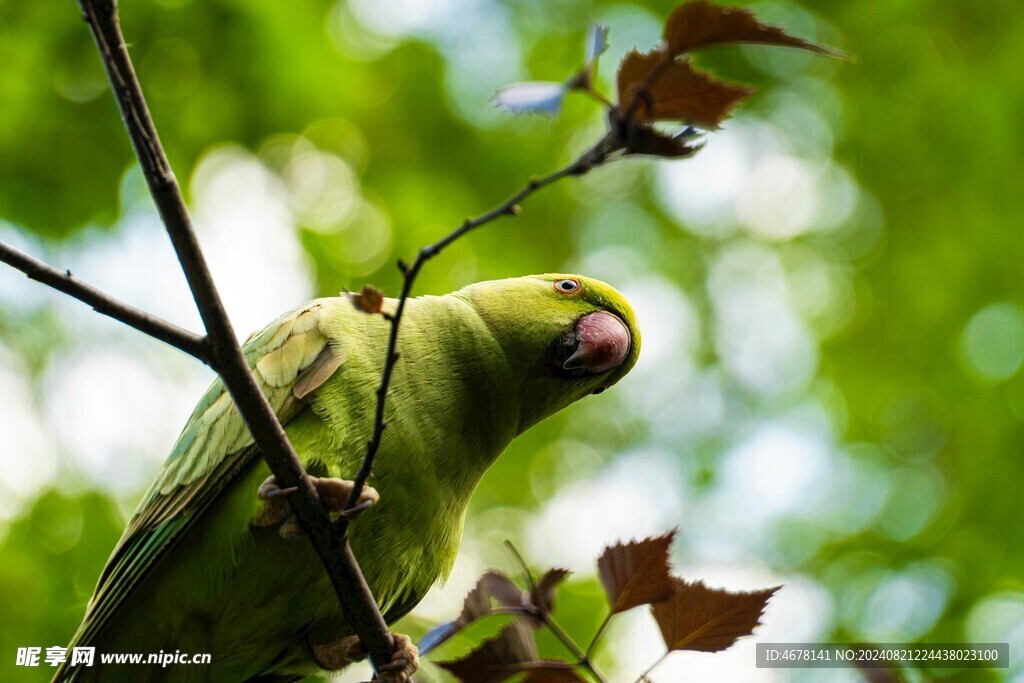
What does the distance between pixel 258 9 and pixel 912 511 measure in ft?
21.4

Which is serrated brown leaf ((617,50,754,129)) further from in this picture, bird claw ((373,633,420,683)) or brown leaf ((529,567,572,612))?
bird claw ((373,633,420,683))

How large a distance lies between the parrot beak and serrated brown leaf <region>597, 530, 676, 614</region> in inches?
55.5

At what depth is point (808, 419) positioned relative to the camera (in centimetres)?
826

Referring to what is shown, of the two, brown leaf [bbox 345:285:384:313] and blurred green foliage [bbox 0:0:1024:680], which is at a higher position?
blurred green foliage [bbox 0:0:1024:680]

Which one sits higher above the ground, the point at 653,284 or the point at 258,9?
the point at 258,9

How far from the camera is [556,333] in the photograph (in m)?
3.50

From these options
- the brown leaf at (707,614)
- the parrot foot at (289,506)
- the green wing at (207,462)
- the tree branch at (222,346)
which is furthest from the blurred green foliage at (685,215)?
the brown leaf at (707,614)

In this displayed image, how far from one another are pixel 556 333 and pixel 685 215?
19.0ft

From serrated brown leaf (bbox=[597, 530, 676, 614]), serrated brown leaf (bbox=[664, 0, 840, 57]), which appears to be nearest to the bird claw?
serrated brown leaf (bbox=[597, 530, 676, 614])

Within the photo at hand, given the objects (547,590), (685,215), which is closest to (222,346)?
(547,590)

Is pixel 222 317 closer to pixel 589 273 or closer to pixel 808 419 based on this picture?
pixel 589 273

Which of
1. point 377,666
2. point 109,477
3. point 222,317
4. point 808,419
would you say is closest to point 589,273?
point 808,419

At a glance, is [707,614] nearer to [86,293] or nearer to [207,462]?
[86,293]

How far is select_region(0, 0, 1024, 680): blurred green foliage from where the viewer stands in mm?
6605
